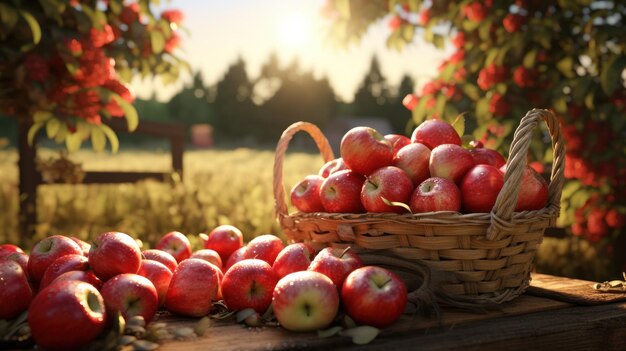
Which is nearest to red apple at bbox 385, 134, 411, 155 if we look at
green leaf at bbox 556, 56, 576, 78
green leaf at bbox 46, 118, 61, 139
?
green leaf at bbox 556, 56, 576, 78

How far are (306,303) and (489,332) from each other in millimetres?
495

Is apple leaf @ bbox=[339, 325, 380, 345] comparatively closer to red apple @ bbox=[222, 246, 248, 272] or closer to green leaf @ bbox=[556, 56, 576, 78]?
red apple @ bbox=[222, 246, 248, 272]

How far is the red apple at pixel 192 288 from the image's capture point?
1.67 meters

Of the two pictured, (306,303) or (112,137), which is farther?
(112,137)

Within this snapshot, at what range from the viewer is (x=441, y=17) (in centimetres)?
464

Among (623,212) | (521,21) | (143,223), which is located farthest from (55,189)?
(623,212)

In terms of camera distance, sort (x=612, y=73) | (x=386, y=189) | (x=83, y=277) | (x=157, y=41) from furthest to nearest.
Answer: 1. (x=157, y=41)
2. (x=612, y=73)
3. (x=386, y=189)
4. (x=83, y=277)

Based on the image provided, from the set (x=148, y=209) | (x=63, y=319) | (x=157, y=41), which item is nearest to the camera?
(x=63, y=319)

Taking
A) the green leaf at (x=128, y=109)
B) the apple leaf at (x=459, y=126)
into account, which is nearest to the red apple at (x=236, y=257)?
the apple leaf at (x=459, y=126)

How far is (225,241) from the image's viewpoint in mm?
2215

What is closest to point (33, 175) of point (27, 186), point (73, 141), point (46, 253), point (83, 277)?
point (27, 186)

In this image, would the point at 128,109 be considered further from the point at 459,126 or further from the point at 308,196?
the point at 459,126

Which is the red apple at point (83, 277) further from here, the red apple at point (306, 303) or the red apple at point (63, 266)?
the red apple at point (306, 303)

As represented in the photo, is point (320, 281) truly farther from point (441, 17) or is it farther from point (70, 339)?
point (441, 17)
